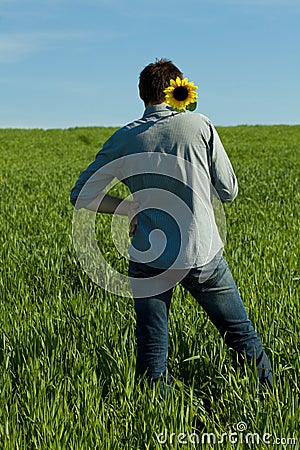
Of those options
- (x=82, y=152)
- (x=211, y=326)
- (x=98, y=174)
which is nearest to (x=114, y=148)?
(x=98, y=174)

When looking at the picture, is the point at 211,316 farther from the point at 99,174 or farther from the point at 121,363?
the point at 99,174

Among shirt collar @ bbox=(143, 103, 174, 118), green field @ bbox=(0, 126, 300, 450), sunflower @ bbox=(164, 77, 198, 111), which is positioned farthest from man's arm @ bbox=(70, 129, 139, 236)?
green field @ bbox=(0, 126, 300, 450)

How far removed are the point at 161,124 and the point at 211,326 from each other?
1703 mm

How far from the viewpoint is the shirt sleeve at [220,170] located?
11.9 feet

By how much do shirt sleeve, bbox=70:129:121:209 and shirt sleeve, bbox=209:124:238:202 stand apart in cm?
48

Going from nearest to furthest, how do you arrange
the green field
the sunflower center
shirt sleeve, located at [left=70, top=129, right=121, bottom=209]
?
1. the green field
2. the sunflower center
3. shirt sleeve, located at [left=70, top=129, right=121, bottom=209]

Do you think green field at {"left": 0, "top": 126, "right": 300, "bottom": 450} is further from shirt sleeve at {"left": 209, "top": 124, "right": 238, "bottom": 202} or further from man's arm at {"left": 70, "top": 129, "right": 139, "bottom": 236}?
shirt sleeve at {"left": 209, "top": 124, "right": 238, "bottom": 202}

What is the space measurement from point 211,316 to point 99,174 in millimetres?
988

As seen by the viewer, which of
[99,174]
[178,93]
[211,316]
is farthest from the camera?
[211,316]

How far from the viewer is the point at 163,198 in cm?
363

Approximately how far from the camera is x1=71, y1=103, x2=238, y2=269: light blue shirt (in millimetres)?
3566

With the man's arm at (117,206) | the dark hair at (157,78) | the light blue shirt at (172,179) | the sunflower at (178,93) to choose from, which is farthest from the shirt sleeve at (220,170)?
the man's arm at (117,206)

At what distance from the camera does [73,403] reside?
11.5 ft

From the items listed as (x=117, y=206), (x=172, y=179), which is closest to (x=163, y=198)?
(x=172, y=179)
